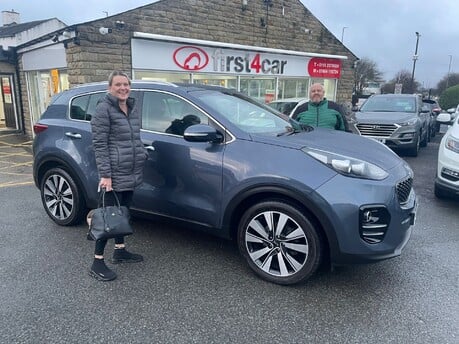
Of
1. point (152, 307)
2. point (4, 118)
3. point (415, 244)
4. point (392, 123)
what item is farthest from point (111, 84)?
point (4, 118)

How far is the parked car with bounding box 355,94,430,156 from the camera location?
869 cm

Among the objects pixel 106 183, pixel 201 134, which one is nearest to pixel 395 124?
pixel 201 134

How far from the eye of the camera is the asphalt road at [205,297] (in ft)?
8.01

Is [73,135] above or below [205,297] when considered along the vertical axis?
above

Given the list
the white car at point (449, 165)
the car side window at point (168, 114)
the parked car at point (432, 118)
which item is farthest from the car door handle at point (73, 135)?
the parked car at point (432, 118)

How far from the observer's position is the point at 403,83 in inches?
1982

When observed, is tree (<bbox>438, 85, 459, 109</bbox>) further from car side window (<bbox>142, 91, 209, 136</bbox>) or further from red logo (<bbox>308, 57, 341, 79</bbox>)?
car side window (<bbox>142, 91, 209, 136</bbox>)

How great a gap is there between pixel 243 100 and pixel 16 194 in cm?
413

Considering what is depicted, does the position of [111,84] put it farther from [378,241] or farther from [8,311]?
[378,241]

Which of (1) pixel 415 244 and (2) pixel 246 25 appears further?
(2) pixel 246 25

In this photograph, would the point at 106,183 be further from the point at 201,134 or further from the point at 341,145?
the point at 341,145

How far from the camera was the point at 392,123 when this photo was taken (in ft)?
28.6

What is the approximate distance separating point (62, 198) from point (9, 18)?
676 inches

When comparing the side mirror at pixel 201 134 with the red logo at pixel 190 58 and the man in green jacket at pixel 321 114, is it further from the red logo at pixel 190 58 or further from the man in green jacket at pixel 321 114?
the red logo at pixel 190 58
